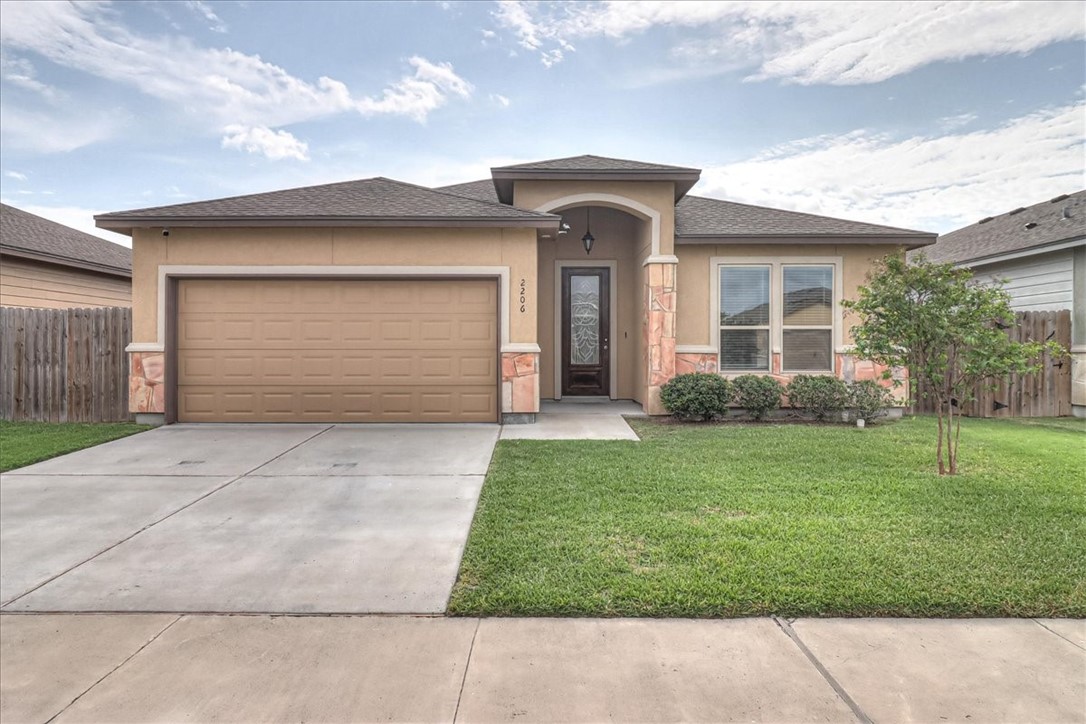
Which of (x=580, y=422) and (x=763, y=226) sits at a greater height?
(x=763, y=226)

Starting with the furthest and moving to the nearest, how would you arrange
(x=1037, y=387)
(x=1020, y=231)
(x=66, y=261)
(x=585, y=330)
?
(x=1020, y=231) < (x=66, y=261) < (x=585, y=330) < (x=1037, y=387)

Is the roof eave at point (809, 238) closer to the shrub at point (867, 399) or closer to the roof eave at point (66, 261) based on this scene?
the shrub at point (867, 399)

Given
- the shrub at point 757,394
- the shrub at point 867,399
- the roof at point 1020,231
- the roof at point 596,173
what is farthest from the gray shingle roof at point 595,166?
the roof at point 1020,231

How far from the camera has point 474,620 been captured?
274cm

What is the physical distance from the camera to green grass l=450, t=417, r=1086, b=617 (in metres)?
2.86

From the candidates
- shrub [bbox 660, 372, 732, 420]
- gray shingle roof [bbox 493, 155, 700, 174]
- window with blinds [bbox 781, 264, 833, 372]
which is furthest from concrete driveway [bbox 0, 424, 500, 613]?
window with blinds [bbox 781, 264, 833, 372]

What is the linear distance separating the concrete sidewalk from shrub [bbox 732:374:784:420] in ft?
20.3

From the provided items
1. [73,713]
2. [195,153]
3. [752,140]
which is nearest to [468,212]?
[73,713]

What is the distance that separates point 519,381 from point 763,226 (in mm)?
5214

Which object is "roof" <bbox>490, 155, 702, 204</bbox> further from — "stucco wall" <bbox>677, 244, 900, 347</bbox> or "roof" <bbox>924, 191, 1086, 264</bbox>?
"roof" <bbox>924, 191, 1086, 264</bbox>

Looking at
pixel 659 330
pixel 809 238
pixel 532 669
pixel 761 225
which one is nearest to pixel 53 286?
pixel 659 330

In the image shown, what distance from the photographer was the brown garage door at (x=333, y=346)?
851 centimetres

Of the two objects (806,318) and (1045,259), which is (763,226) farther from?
(1045,259)

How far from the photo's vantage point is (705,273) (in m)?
9.55
